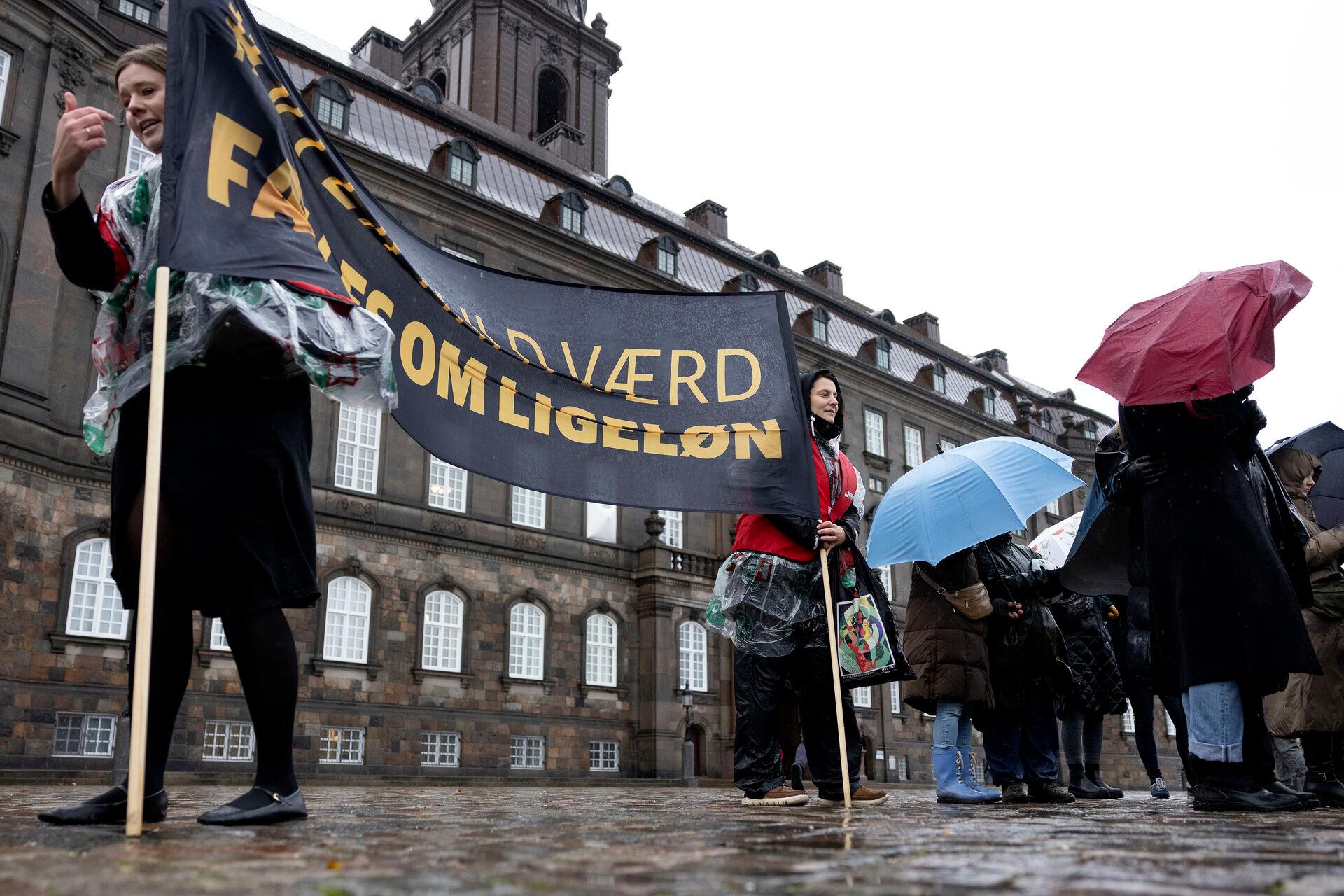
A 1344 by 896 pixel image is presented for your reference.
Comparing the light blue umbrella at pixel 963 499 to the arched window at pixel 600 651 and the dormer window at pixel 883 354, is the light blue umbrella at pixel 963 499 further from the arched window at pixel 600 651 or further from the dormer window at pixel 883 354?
the dormer window at pixel 883 354

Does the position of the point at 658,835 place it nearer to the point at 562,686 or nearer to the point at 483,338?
the point at 483,338

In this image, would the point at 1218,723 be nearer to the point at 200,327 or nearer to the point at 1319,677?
the point at 1319,677

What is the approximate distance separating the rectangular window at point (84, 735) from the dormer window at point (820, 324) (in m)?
25.9

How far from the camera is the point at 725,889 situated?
1.81 meters

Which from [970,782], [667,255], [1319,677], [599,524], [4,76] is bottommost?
[970,782]

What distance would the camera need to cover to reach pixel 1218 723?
470 centimetres

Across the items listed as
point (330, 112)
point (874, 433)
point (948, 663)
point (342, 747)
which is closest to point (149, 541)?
point (948, 663)

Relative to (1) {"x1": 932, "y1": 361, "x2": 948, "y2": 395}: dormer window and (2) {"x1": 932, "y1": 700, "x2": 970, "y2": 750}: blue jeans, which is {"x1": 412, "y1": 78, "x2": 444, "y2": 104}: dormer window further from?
(2) {"x1": 932, "y1": 700, "x2": 970, "y2": 750}: blue jeans

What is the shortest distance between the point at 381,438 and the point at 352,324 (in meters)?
22.1

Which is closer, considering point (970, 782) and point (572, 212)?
point (970, 782)

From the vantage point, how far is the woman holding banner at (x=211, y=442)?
3.44 meters

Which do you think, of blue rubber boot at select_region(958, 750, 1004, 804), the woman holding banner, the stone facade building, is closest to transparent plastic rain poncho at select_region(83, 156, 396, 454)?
the woman holding banner

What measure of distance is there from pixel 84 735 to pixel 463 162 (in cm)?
1627

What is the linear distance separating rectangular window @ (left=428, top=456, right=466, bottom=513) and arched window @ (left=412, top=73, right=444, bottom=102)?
11636mm
